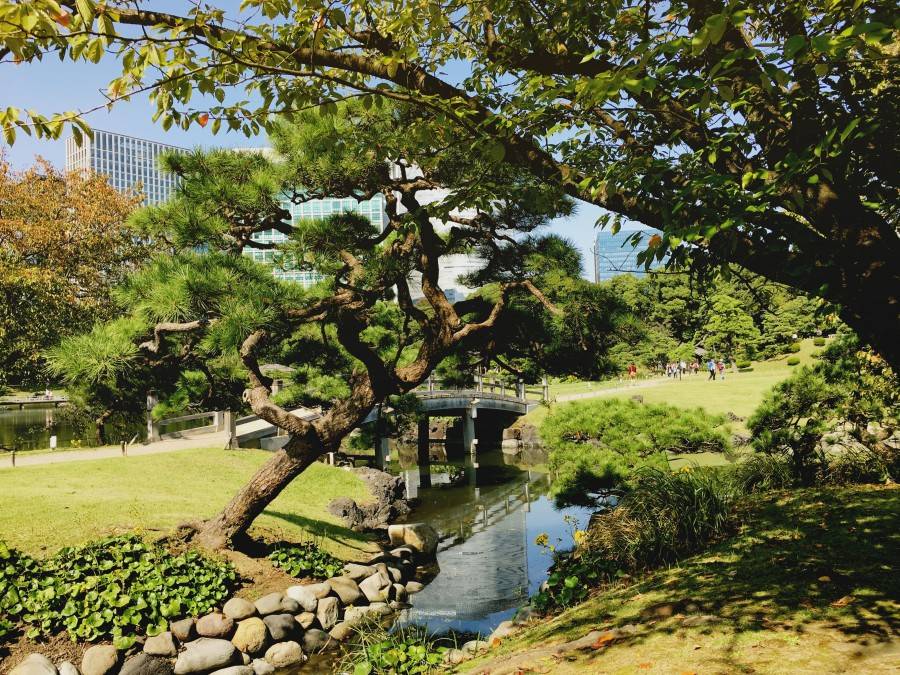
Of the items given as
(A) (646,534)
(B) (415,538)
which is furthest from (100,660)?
(B) (415,538)

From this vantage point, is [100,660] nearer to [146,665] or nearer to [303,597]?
[146,665]

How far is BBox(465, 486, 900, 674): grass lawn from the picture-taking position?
3.28 m

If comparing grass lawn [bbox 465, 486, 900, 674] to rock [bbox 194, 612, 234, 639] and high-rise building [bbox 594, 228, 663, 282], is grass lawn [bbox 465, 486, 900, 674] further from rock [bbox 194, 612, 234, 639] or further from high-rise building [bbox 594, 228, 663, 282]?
rock [bbox 194, 612, 234, 639]

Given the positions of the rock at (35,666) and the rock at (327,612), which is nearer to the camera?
the rock at (35,666)

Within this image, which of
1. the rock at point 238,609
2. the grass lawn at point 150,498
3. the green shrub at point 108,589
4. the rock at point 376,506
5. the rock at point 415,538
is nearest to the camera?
the green shrub at point 108,589

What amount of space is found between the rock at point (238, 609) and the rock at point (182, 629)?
433mm

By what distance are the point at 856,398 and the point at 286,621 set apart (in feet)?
25.1

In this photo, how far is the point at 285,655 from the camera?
23.4 feet

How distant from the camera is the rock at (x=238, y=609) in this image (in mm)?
7270

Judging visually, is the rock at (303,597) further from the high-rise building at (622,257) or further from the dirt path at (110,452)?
the dirt path at (110,452)

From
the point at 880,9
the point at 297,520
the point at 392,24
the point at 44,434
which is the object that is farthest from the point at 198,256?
the point at 44,434

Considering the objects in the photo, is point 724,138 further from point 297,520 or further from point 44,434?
point 44,434

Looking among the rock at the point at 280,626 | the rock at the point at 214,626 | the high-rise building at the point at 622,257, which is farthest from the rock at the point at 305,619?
the high-rise building at the point at 622,257

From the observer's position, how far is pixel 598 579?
6363mm
